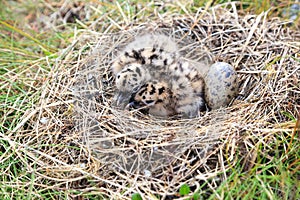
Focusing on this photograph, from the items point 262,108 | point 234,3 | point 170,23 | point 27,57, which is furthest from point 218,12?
point 27,57

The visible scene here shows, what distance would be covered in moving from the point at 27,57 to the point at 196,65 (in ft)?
5.81

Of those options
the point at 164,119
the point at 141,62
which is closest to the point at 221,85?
the point at 164,119

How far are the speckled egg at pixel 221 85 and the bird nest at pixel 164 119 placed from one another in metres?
0.09

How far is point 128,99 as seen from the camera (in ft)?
14.7

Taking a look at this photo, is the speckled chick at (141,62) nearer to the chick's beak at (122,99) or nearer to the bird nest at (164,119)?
the chick's beak at (122,99)

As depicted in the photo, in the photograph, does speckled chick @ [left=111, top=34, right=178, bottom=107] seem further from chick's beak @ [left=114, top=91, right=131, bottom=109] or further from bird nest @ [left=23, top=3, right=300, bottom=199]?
bird nest @ [left=23, top=3, right=300, bottom=199]

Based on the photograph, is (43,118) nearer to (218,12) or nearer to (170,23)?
(170,23)

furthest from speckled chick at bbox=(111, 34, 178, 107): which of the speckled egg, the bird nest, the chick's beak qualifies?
the speckled egg

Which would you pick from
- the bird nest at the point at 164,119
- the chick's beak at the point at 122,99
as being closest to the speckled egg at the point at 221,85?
the bird nest at the point at 164,119

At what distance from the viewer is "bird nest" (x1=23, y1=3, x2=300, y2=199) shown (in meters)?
3.81

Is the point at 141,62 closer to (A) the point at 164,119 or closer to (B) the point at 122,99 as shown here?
(B) the point at 122,99

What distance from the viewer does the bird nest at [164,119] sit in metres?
3.81

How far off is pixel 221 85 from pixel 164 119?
0.58 m

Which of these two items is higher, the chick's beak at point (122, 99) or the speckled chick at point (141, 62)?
the speckled chick at point (141, 62)
